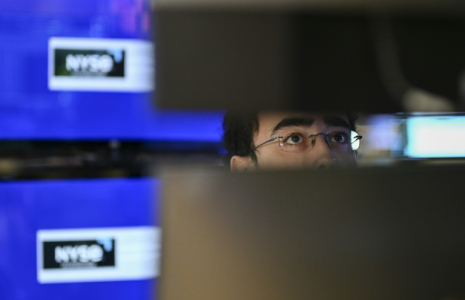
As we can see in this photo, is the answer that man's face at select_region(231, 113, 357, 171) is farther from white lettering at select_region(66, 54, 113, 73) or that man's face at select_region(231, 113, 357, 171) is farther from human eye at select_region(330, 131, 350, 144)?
white lettering at select_region(66, 54, 113, 73)

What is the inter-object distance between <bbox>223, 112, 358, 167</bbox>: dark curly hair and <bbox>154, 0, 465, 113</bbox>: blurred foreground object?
0.22 ft

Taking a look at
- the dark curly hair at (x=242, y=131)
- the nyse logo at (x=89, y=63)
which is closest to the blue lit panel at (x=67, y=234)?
the nyse logo at (x=89, y=63)

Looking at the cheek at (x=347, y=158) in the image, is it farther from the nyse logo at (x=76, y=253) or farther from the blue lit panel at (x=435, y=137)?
the nyse logo at (x=76, y=253)

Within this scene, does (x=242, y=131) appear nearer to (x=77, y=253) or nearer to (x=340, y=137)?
(x=340, y=137)

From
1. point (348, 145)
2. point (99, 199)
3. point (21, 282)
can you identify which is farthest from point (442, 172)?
point (21, 282)

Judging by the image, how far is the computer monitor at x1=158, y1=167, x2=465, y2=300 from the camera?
37 centimetres

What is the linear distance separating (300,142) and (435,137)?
0.41ft

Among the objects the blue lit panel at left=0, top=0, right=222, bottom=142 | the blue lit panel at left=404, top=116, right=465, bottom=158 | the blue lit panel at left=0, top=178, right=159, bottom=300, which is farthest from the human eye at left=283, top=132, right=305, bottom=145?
the blue lit panel at left=0, top=178, right=159, bottom=300

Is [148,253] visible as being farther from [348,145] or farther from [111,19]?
[348,145]

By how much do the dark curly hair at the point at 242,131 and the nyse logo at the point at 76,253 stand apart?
541 millimetres

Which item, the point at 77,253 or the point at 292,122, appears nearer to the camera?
the point at 292,122

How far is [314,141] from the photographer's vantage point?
0.48 m

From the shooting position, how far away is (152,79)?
362 mm

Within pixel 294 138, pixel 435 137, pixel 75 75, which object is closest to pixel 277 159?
pixel 294 138
